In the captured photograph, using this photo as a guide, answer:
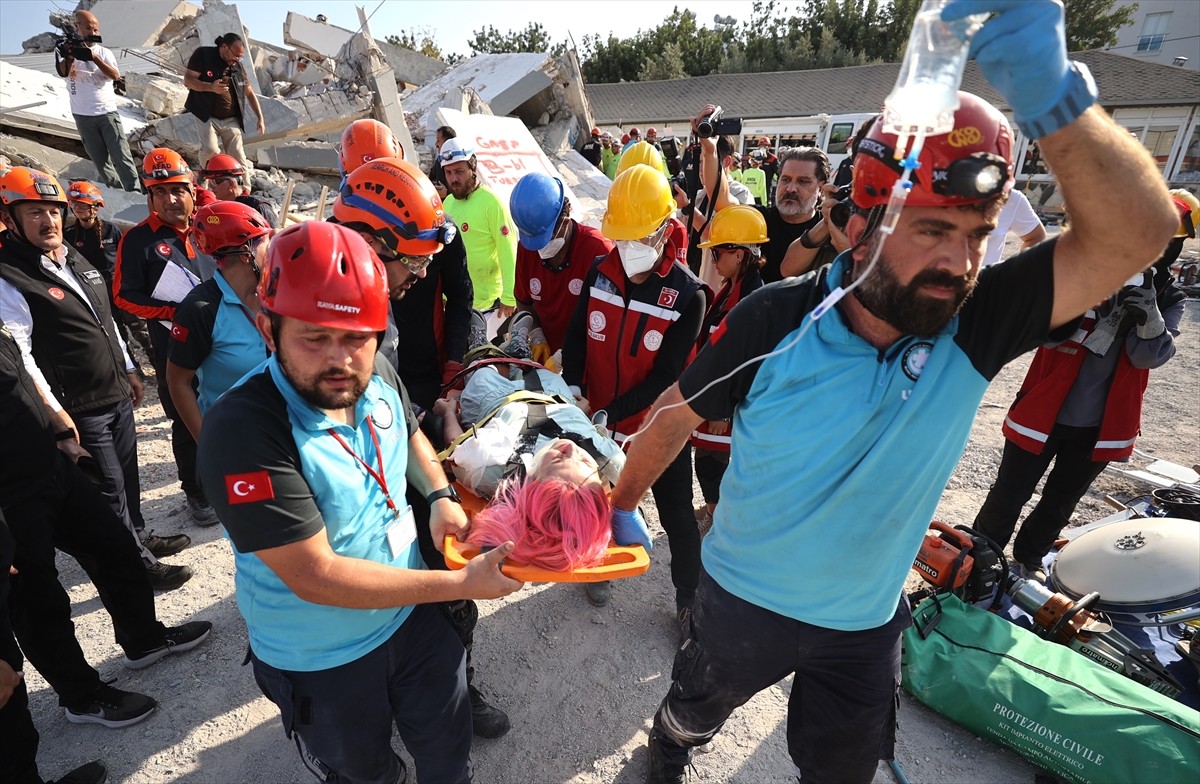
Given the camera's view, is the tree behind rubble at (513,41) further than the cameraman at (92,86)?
Yes

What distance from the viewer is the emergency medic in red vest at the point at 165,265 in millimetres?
4434

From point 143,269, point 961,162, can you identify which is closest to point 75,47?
point 143,269

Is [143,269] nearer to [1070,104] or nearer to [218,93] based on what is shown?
[218,93]

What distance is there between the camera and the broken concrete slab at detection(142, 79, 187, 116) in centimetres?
1075

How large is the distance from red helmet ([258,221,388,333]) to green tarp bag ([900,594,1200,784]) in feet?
10.4

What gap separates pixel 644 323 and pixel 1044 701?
102 inches

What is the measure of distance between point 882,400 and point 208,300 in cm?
338

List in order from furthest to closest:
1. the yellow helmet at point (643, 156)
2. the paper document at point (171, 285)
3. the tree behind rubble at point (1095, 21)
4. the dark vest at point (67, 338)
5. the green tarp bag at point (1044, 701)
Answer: the tree behind rubble at point (1095, 21) → the yellow helmet at point (643, 156) → the paper document at point (171, 285) → the dark vest at point (67, 338) → the green tarp bag at point (1044, 701)

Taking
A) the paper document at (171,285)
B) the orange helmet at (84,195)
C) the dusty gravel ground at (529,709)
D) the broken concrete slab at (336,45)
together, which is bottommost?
the dusty gravel ground at (529,709)

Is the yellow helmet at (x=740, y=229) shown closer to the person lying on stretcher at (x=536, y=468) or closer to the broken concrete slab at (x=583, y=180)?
the person lying on stretcher at (x=536, y=468)

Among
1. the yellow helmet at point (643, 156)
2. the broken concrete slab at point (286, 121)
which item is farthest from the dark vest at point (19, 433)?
the broken concrete slab at point (286, 121)

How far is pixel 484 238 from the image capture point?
5836 mm

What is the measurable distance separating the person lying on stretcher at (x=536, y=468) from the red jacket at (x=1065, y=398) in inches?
111

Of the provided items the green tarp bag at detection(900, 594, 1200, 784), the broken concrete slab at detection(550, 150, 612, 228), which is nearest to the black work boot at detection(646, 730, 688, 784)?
the green tarp bag at detection(900, 594, 1200, 784)
